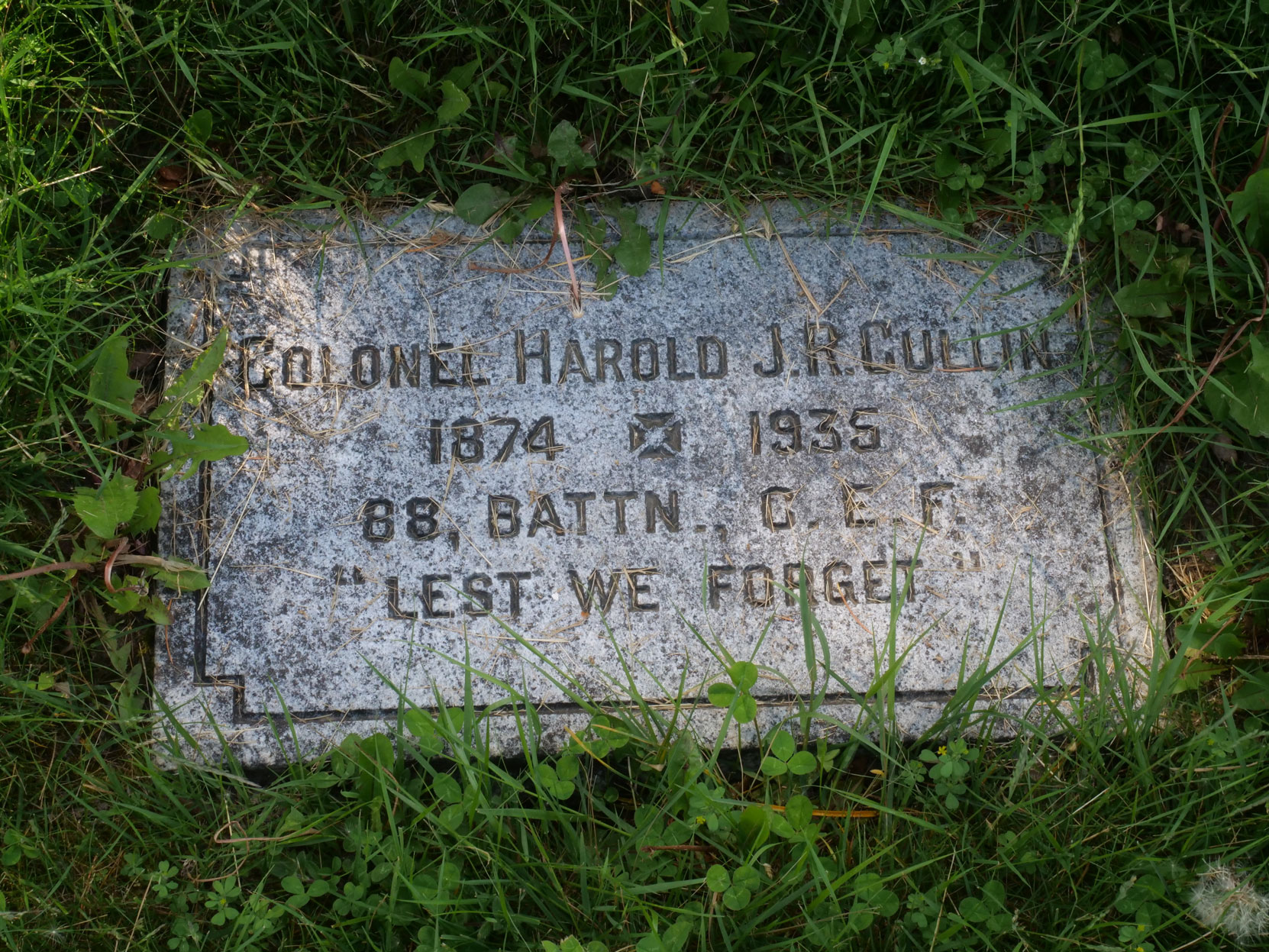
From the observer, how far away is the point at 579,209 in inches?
79.7

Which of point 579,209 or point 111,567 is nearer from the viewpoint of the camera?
point 111,567

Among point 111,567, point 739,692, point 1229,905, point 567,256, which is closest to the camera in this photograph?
point 1229,905

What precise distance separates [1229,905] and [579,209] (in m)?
1.99

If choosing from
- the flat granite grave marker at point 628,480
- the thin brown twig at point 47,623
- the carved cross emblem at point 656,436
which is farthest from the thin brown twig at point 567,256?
the thin brown twig at point 47,623

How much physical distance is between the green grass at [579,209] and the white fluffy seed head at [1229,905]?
0.09ft

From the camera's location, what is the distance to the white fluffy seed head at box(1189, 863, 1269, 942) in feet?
5.43

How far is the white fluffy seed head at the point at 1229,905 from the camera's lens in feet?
5.43

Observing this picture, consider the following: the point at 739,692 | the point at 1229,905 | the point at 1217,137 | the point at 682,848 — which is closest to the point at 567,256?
the point at 739,692

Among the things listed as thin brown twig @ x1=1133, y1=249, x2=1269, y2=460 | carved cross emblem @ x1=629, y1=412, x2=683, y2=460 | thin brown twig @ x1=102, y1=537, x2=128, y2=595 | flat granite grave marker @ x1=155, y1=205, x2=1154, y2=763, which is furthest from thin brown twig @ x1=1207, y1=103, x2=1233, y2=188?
thin brown twig @ x1=102, y1=537, x2=128, y2=595

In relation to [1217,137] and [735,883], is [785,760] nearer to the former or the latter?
[735,883]

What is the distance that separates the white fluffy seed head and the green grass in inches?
1.1

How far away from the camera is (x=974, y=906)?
171 centimetres

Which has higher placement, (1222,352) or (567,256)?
(567,256)

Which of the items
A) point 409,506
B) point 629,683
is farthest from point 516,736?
point 409,506
